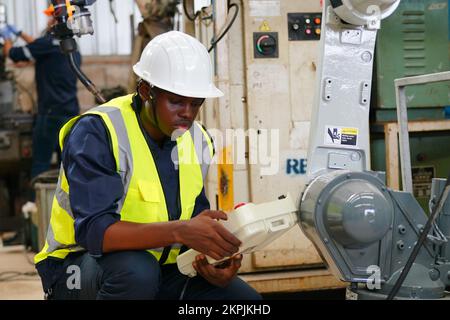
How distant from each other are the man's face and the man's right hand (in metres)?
0.32

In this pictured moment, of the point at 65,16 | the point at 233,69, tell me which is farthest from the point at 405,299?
the point at 65,16

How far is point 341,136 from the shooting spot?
6.91 feet

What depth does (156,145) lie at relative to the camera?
215 cm

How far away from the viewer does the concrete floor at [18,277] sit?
3.50m

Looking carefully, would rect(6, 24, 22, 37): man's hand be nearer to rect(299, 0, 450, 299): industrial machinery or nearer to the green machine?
the green machine

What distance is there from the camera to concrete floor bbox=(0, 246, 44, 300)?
3.50 metres

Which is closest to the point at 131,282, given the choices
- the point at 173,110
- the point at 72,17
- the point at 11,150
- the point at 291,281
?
the point at 173,110

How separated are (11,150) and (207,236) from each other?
157 inches

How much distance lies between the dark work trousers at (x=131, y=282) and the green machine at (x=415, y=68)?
129cm

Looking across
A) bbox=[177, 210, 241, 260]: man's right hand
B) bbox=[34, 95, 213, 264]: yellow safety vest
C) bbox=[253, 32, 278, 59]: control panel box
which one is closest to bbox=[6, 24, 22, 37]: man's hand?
bbox=[253, 32, 278, 59]: control panel box

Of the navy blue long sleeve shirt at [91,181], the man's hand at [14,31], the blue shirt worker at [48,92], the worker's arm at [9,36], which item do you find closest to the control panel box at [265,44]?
the navy blue long sleeve shirt at [91,181]

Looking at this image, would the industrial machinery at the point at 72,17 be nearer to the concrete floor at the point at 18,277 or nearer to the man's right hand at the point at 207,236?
the concrete floor at the point at 18,277

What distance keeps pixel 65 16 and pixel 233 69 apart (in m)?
0.77

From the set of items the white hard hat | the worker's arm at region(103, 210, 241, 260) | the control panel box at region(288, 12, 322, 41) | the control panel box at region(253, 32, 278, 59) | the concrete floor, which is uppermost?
the control panel box at region(288, 12, 322, 41)
